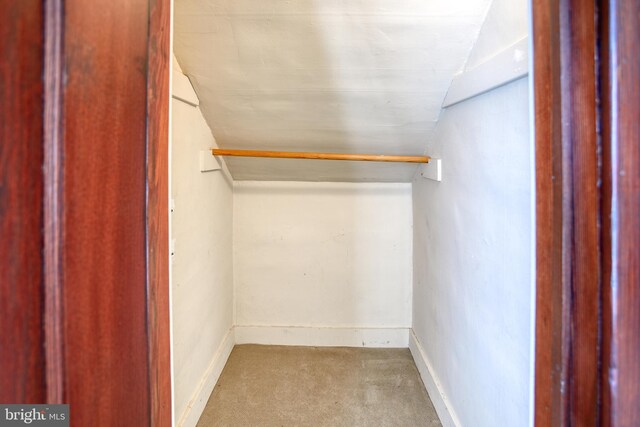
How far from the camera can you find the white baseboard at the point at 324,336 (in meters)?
2.51

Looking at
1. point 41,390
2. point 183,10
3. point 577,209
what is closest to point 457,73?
point 183,10

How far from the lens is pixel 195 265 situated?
1761mm

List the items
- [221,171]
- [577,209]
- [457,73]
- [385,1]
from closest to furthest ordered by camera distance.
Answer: [577,209]
[385,1]
[457,73]
[221,171]

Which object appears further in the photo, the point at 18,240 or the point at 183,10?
the point at 183,10

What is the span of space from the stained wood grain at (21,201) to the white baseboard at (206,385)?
142cm

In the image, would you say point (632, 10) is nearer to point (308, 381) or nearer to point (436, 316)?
point (436, 316)

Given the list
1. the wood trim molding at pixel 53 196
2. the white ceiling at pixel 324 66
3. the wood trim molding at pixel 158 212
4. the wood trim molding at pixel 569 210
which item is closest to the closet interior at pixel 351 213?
the white ceiling at pixel 324 66

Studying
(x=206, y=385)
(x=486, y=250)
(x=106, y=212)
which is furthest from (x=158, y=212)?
(x=206, y=385)

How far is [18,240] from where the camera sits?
34 cm

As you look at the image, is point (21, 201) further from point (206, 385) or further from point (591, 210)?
point (206, 385)

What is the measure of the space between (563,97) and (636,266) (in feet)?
0.75

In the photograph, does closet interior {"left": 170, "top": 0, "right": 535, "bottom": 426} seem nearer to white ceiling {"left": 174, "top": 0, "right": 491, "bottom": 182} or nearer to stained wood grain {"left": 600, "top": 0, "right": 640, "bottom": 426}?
white ceiling {"left": 174, "top": 0, "right": 491, "bottom": 182}

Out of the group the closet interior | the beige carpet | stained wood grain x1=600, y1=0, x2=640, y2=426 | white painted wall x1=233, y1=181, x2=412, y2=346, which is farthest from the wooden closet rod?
stained wood grain x1=600, y1=0, x2=640, y2=426

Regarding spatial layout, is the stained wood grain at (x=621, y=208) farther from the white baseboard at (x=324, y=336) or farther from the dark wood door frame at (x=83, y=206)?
the white baseboard at (x=324, y=336)
